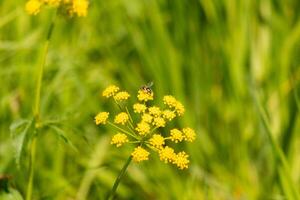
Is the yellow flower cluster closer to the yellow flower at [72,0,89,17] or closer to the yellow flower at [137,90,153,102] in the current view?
the yellow flower at [72,0,89,17]

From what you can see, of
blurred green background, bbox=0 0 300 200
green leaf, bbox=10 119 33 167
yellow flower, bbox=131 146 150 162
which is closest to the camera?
yellow flower, bbox=131 146 150 162

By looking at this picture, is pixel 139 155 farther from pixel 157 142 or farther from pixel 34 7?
Result: pixel 34 7

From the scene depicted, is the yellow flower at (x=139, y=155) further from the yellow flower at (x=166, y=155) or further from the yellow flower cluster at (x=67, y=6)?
the yellow flower cluster at (x=67, y=6)

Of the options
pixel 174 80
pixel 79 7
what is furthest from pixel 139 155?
pixel 174 80

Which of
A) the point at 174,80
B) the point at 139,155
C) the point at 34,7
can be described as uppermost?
the point at 174,80

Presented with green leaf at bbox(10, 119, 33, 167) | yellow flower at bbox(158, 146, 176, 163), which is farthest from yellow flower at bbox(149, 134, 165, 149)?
green leaf at bbox(10, 119, 33, 167)

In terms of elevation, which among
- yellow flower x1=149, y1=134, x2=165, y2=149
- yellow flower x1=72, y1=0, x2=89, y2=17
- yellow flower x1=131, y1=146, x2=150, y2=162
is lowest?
yellow flower x1=131, y1=146, x2=150, y2=162

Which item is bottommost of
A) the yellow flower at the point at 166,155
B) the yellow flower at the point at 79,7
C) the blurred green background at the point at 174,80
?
the yellow flower at the point at 166,155

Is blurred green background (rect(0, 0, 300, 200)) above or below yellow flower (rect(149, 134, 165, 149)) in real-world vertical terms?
above

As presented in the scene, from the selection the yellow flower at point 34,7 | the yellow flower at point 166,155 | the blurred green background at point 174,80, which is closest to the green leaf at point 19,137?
the yellow flower at point 34,7
